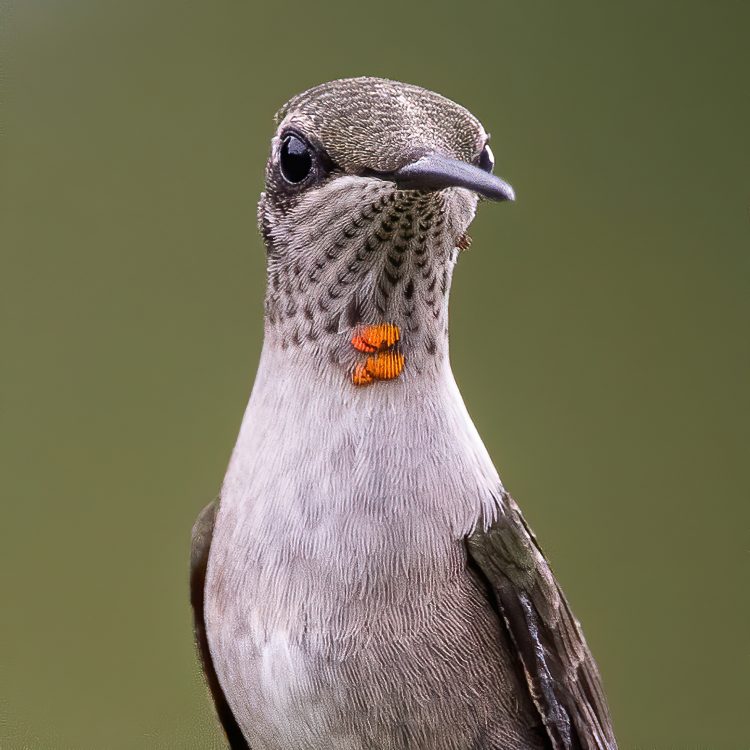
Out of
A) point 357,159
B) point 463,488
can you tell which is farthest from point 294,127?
point 463,488

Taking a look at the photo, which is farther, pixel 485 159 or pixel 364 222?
pixel 485 159

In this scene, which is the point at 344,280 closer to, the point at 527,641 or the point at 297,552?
the point at 297,552

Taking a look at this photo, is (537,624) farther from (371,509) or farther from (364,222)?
(364,222)

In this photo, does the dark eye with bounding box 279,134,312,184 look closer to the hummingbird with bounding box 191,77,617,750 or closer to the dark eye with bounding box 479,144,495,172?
the hummingbird with bounding box 191,77,617,750

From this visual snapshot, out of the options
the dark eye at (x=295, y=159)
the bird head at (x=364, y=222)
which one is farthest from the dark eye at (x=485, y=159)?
the dark eye at (x=295, y=159)

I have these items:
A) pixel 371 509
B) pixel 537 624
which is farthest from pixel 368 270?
pixel 537 624

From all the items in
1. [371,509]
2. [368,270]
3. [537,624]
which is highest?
[368,270]

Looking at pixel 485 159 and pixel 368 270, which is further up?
pixel 485 159
